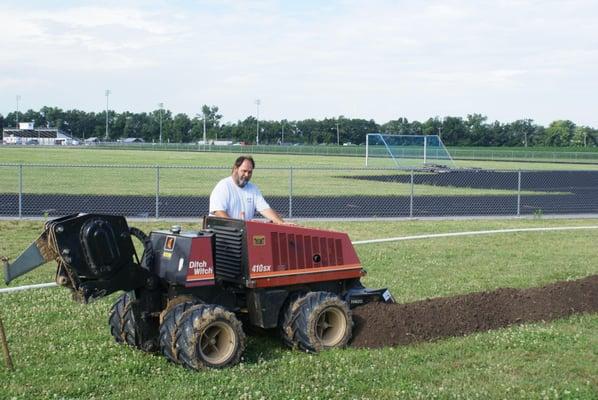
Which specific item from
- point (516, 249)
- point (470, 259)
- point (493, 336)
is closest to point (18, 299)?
point (493, 336)

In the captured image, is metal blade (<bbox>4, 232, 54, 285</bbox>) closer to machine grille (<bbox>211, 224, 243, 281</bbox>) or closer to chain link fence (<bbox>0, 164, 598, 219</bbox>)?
machine grille (<bbox>211, 224, 243, 281</bbox>)

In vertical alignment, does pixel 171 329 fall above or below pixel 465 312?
above

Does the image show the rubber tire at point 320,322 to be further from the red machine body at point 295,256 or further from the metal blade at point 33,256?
the metal blade at point 33,256

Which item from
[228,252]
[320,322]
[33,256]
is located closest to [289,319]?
[320,322]

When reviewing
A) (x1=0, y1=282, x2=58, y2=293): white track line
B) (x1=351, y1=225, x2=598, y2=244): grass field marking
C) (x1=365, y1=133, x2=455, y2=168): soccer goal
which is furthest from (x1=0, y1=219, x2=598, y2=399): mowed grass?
(x1=365, y1=133, x2=455, y2=168): soccer goal

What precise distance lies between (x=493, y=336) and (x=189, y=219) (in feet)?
41.4

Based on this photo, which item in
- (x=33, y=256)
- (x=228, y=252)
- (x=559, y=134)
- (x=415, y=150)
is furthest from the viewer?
(x=559, y=134)

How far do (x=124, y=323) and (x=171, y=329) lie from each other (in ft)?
3.02

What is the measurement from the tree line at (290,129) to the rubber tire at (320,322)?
111m

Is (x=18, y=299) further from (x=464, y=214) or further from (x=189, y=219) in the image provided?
(x=464, y=214)

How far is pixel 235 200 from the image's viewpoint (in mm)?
7418

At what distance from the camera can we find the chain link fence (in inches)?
847

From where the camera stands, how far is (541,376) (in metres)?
6.36

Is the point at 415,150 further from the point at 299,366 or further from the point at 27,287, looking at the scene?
the point at 299,366
